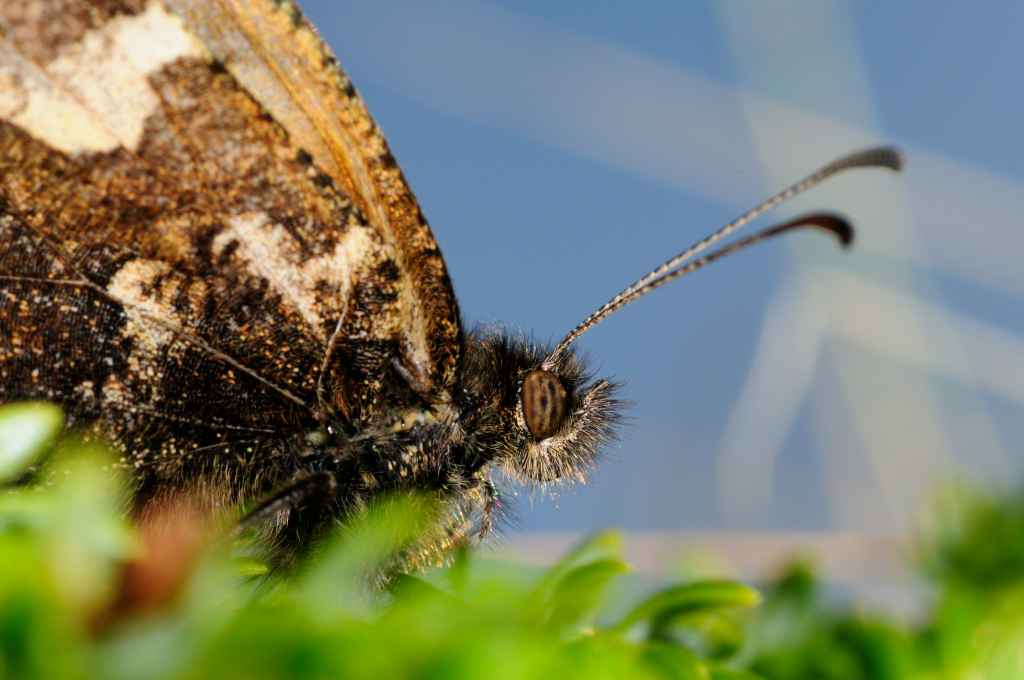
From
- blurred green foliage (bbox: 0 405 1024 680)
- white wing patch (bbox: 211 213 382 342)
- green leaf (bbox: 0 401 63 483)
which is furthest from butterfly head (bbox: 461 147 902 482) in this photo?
green leaf (bbox: 0 401 63 483)

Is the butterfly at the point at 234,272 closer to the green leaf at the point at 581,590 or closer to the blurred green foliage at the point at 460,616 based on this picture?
the blurred green foliage at the point at 460,616

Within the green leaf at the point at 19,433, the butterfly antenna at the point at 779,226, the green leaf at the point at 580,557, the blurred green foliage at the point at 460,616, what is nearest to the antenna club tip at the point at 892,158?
the butterfly antenna at the point at 779,226

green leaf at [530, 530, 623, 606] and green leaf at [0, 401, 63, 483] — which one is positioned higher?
green leaf at [530, 530, 623, 606]

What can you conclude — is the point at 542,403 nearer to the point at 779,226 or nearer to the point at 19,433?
the point at 779,226

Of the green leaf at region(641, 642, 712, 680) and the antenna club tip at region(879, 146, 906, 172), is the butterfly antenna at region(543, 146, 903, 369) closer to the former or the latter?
the antenna club tip at region(879, 146, 906, 172)

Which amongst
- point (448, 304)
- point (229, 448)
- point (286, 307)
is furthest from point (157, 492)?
point (448, 304)

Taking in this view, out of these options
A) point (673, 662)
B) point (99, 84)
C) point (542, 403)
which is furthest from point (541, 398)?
point (673, 662)
